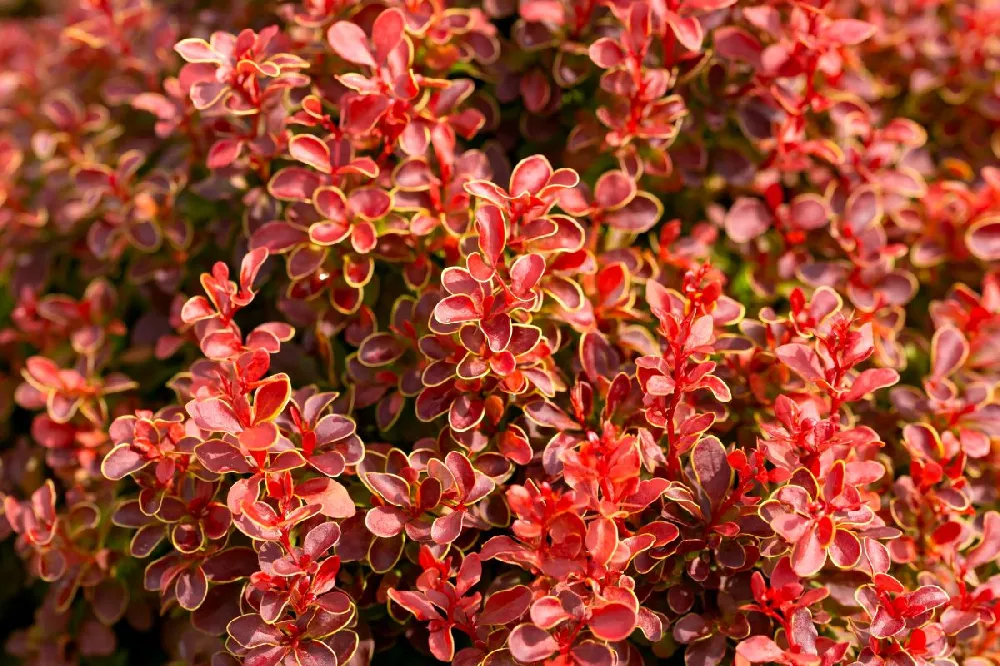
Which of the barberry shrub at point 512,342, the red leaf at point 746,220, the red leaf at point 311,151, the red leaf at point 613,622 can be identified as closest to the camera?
the red leaf at point 613,622

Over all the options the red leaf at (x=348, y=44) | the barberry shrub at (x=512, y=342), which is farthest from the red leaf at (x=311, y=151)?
the red leaf at (x=348, y=44)

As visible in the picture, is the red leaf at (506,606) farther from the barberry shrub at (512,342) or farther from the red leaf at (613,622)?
the red leaf at (613,622)

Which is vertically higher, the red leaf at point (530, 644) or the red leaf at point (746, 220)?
the red leaf at point (746, 220)

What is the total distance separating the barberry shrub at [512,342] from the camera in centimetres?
149

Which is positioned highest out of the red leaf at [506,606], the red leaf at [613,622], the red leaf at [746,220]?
the red leaf at [746,220]

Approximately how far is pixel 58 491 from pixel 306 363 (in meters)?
0.74

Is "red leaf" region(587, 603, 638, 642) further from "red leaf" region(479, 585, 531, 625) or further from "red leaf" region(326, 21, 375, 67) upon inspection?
"red leaf" region(326, 21, 375, 67)

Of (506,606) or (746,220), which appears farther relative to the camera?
(746,220)

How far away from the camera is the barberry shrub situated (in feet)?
4.90

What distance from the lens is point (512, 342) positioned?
1583mm

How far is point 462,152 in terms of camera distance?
2004mm

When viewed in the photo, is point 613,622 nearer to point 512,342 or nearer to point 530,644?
point 530,644

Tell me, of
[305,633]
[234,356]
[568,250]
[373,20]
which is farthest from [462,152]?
[305,633]

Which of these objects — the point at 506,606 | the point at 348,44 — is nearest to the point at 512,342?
the point at 506,606
